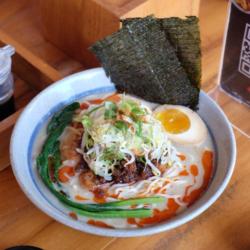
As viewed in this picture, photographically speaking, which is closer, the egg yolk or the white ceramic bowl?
the white ceramic bowl

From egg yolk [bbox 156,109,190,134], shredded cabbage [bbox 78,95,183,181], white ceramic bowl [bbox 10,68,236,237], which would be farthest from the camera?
egg yolk [bbox 156,109,190,134]

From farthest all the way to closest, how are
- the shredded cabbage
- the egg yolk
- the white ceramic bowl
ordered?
the egg yolk < the shredded cabbage < the white ceramic bowl

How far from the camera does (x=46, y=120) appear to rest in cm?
104

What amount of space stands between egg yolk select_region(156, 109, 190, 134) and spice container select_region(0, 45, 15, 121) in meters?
0.33

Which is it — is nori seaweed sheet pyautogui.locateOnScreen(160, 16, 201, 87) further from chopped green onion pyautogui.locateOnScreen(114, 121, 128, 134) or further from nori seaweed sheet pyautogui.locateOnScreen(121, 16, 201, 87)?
chopped green onion pyautogui.locateOnScreen(114, 121, 128, 134)

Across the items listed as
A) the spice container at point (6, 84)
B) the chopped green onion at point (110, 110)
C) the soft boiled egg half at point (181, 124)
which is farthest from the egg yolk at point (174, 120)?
the spice container at point (6, 84)

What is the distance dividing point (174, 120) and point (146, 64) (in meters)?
0.14

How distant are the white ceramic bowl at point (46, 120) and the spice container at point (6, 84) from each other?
86 millimetres

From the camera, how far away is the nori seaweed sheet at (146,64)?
1.03 metres

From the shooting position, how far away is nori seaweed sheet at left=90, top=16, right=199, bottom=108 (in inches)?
40.6

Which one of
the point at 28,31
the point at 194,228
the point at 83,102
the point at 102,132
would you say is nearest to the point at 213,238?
the point at 194,228

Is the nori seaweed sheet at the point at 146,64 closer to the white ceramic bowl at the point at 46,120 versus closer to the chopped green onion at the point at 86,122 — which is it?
the white ceramic bowl at the point at 46,120

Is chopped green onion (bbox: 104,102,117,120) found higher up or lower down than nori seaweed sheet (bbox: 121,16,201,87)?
lower down

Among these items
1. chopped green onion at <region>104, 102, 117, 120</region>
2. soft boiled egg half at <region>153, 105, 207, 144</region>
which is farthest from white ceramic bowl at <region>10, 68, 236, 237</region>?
chopped green onion at <region>104, 102, 117, 120</region>
